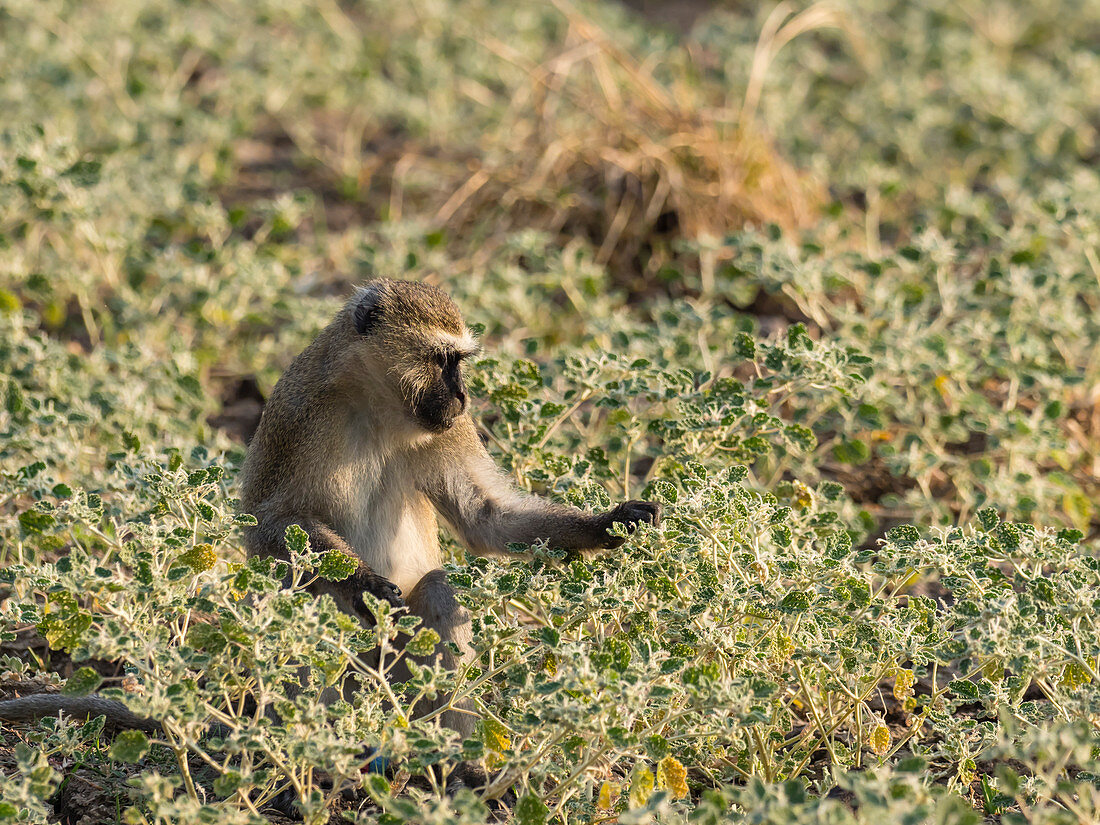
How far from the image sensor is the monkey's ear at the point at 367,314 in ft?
14.0

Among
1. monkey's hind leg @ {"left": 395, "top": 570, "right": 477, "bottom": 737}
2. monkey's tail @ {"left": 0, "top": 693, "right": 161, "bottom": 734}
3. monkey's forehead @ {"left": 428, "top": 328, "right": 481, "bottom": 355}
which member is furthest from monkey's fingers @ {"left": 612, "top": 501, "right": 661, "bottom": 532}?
monkey's tail @ {"left": 0, "top": 693, "right": 161, "bottom": 734}

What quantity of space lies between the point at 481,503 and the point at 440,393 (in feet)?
1.51

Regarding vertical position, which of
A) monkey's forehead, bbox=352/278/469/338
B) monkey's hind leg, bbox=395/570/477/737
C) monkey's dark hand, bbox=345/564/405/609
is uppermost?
monkey's forehead, bbox=352/278/469/338

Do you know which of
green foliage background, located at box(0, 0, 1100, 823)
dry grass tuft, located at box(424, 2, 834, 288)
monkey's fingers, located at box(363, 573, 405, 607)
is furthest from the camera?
dry grass tuft, located at box(424, 2, 834, 288)

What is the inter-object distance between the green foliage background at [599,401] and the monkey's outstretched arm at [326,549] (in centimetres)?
14

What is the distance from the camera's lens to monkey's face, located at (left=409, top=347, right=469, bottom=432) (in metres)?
4.11

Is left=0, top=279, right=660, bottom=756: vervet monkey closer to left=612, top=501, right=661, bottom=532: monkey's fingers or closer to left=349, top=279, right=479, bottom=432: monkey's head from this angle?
left=349, top=279, right=479, bottom=432: monkey's head

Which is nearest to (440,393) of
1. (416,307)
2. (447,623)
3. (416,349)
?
(416,349)

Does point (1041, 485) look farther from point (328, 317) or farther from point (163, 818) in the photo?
point (163, 818)

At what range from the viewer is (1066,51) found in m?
10.3

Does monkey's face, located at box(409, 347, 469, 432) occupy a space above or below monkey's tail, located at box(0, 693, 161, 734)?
above

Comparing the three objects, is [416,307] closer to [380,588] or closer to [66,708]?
[380,588]

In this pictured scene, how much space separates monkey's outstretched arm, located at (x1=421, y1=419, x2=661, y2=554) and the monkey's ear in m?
0.46

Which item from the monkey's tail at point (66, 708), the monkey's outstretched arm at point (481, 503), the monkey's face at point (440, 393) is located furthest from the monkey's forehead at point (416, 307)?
the monkey's tail at point (66, 708)
